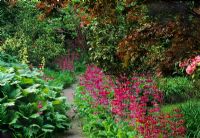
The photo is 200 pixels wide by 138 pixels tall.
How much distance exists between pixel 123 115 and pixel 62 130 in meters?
1.61

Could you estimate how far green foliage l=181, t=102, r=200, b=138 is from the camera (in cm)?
781

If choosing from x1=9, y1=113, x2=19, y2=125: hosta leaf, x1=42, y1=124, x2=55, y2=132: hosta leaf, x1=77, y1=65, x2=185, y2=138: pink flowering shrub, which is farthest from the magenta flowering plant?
x1=9, y1=113, x2=19, y2=125: hosta leaf

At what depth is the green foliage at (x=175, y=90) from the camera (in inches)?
441

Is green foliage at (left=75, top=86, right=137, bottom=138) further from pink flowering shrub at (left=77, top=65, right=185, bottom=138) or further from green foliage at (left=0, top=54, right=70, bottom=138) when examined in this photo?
green foliage at (left=0, top=54, right=70, bottom=138)

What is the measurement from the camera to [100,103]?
9102 millimetres

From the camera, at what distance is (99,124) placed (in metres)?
8.29

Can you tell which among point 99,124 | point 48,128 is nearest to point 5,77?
point 48,128

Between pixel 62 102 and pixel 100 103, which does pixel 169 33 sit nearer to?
pixel 100 103

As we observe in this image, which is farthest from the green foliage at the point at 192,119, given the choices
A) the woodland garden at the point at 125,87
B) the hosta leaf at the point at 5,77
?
the hosta leaf at the point at 5,77

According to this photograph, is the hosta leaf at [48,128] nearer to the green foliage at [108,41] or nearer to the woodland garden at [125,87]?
the woodland garden at [125,87]

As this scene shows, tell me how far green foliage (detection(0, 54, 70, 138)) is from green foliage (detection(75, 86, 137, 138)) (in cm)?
48

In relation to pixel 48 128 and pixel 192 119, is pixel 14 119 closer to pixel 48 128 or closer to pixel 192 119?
pixel 48 128

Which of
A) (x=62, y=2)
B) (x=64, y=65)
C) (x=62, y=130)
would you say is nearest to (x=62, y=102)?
(x=62, y=130)

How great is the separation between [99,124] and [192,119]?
173 cm
